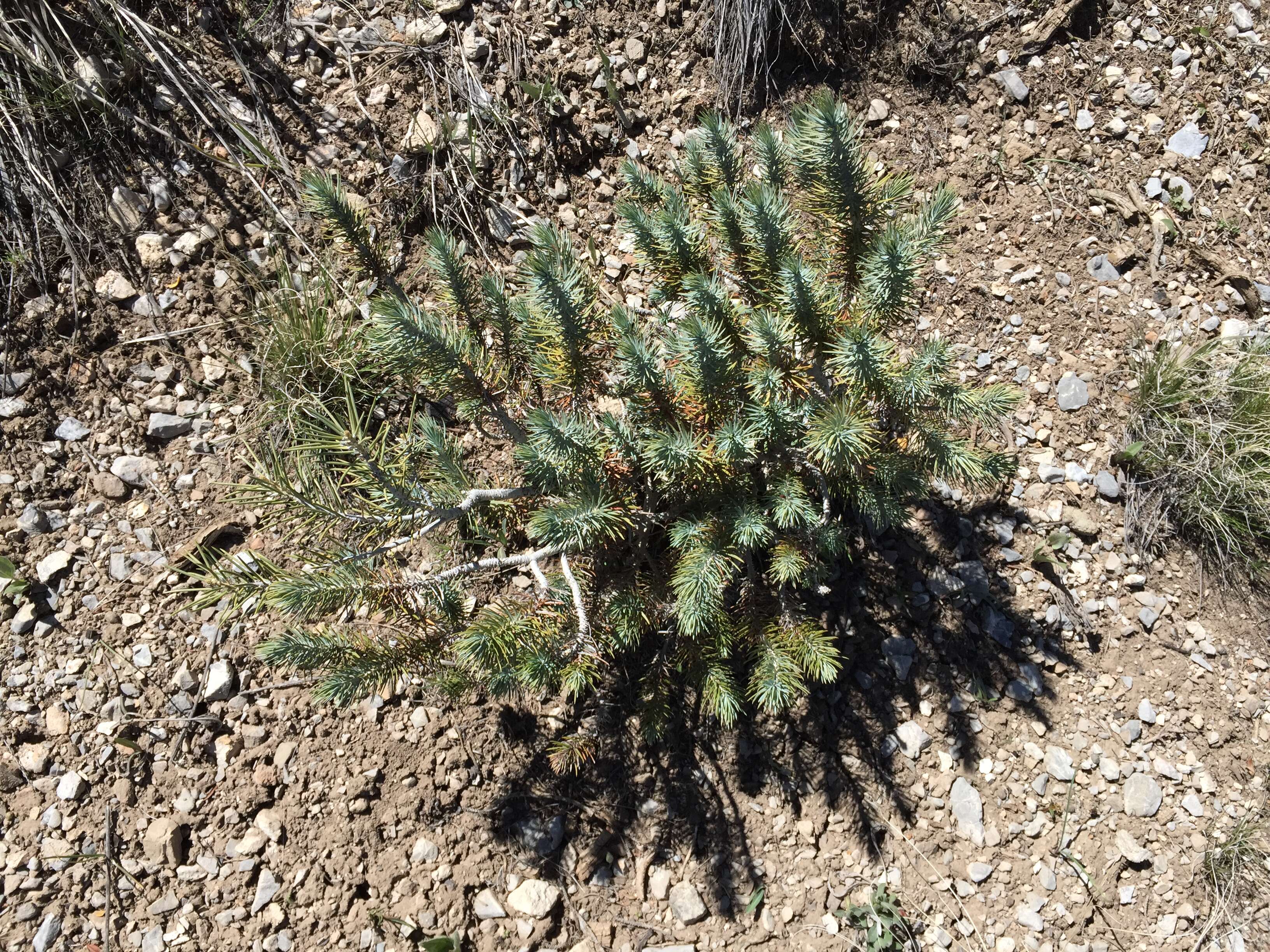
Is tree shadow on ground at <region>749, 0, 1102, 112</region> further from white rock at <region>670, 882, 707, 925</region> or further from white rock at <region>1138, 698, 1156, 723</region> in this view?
white rock at <region>670, 882, 707, 925</region>

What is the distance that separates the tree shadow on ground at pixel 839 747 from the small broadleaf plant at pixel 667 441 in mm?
379

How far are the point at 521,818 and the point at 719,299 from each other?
1632mm

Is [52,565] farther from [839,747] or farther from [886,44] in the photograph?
[886,44]

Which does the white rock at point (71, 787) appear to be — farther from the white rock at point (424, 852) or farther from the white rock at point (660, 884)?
the white rock at point (660, 884)

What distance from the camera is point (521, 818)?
2.59 meters

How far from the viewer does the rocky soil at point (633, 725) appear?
2.51 m

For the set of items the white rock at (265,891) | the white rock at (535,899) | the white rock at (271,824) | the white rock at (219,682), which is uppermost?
the white rock at (219,682)

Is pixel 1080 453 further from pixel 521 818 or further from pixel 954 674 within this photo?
pixel 521 818

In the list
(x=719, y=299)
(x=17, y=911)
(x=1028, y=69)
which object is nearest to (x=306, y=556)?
(x=719, y=299)

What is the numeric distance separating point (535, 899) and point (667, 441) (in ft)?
4.78

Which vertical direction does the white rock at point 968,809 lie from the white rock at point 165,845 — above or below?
below

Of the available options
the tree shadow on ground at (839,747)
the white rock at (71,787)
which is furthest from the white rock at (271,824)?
the tree shadow on ground at (839,747)

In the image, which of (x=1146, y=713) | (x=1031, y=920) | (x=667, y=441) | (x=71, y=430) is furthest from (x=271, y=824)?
(x=1146, y=713)

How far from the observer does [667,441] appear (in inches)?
75.8
